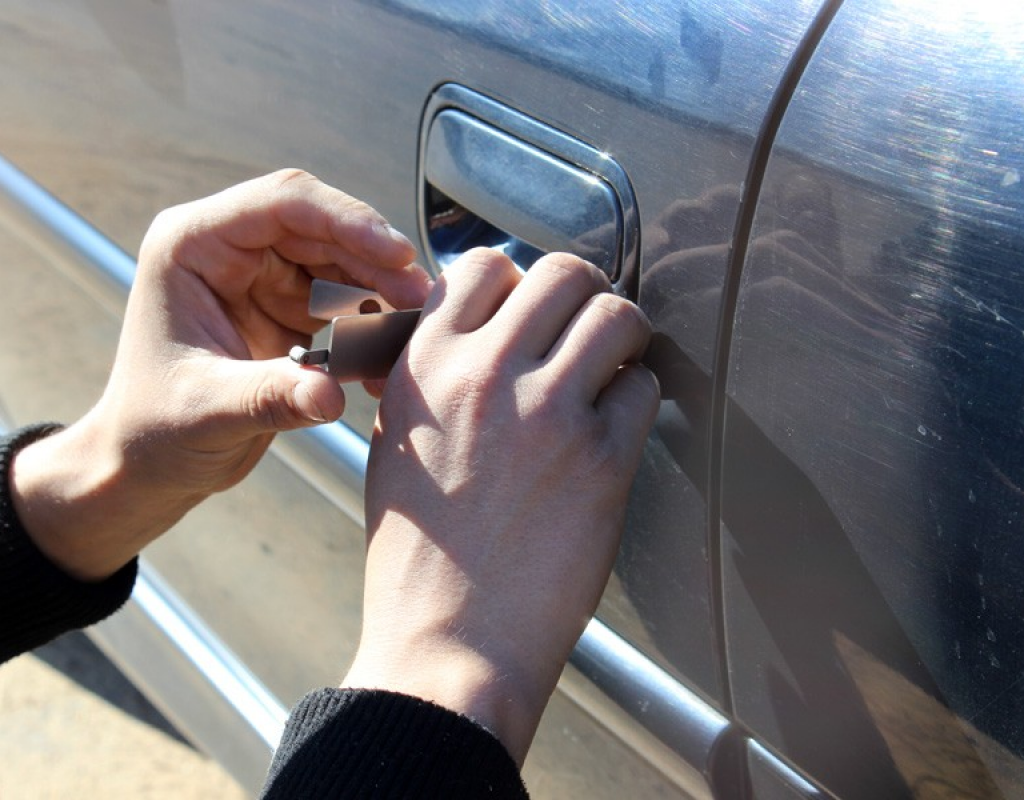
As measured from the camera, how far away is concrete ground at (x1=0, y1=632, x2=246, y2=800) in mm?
2629

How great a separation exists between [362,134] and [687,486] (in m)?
0.53

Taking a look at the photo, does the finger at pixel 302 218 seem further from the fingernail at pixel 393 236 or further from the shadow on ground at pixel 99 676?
the shadow on ground at pixel 99 676

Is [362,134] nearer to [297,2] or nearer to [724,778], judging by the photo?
[297,2]

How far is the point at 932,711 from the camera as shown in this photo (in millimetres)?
907

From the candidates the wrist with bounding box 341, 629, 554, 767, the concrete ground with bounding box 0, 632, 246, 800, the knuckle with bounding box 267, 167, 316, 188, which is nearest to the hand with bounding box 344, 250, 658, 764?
the wrist with bounding box 341, 629, 554, 767

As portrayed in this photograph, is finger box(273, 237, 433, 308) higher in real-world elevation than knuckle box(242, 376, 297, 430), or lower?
higher

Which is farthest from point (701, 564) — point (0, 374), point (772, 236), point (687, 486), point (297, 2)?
point (0, 374)

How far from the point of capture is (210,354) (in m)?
1.16

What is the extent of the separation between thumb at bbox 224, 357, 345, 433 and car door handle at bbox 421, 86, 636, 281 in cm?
25

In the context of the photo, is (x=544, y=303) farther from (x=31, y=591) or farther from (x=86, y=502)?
(x=31, y=591)

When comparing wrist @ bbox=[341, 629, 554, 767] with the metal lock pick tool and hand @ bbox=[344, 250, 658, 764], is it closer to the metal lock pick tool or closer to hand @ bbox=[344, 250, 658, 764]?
hand @ bbox=[344, 250, 658, 764]

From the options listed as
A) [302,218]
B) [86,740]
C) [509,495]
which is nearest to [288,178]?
[302,218]

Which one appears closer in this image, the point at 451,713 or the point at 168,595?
the point at 451,713

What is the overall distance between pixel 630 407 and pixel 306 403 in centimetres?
26
